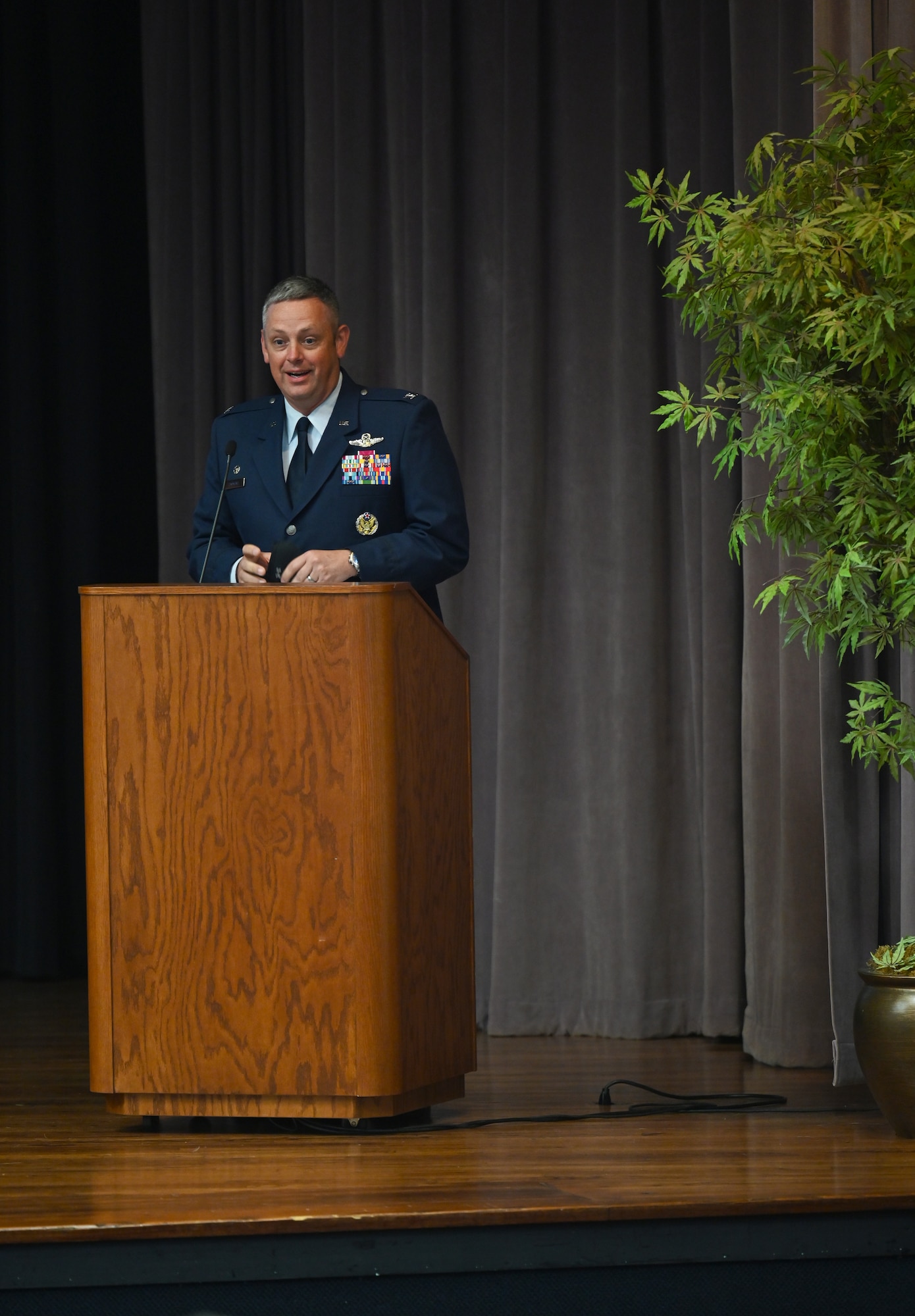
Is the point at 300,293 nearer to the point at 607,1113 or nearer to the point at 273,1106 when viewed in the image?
the point at 273,1106

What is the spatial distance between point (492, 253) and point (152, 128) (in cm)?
127

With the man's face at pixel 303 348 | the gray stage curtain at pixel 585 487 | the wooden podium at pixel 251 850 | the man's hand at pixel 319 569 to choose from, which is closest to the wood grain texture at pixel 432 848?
the wooden podium at pixel 251 850

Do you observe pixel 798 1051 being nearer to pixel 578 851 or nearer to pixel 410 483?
pixel 578 851

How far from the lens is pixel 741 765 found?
144 inches

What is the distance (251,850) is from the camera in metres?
2.27

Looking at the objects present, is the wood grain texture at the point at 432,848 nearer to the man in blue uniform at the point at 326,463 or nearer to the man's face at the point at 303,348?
the man in blue uniform at the point at 326,463

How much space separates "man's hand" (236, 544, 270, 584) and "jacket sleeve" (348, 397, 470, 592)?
16cm

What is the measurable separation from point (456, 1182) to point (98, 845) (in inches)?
29.4

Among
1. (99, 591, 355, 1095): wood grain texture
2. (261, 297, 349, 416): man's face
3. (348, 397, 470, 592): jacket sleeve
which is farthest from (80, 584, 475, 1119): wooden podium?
(261, 297, 349, 416): man's face

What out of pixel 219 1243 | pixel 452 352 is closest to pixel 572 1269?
pixel 219 1243

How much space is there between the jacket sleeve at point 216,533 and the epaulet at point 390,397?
0.28 m

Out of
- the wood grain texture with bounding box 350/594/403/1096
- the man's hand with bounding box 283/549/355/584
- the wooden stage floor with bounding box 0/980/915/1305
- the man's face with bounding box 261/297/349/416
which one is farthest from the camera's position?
the man's face with bounding box 261/297/349/416

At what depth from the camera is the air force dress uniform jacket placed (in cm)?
267

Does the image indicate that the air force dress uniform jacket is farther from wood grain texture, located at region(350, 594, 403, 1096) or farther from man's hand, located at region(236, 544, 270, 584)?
wood grain texture, located at region(350, 594, 403, 1096)
